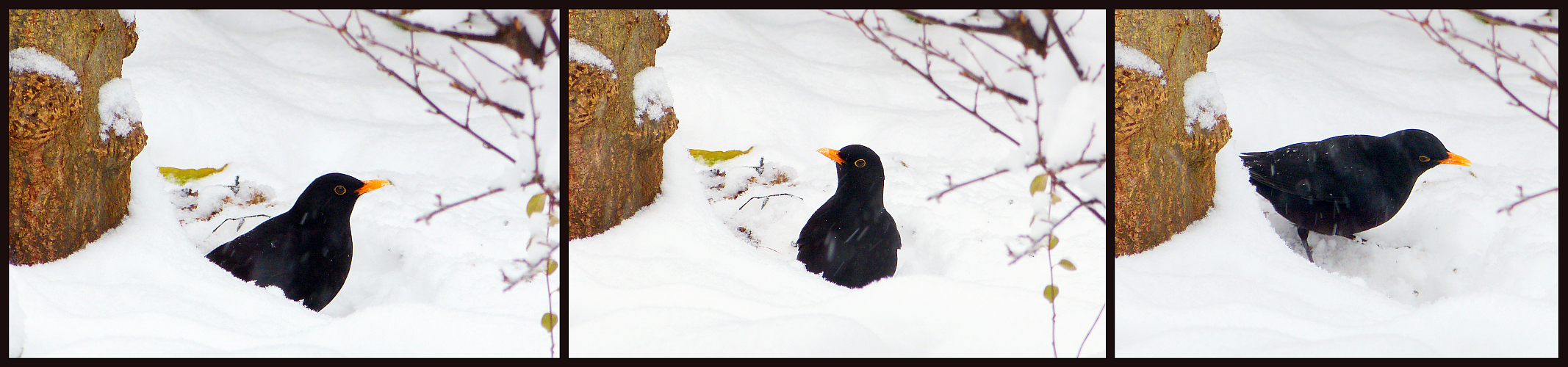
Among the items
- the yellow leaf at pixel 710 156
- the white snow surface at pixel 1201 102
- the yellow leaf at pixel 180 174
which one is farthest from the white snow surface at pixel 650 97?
the yellow leaf at pixel 180 174

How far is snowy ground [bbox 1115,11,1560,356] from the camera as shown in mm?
1659

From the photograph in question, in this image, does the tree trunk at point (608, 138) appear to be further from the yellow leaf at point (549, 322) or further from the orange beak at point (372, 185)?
the orange beak at point (372, 185)

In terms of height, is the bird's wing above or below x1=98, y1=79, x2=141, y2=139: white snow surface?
below

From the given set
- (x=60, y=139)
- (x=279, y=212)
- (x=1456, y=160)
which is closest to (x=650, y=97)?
(x=279, y=212)

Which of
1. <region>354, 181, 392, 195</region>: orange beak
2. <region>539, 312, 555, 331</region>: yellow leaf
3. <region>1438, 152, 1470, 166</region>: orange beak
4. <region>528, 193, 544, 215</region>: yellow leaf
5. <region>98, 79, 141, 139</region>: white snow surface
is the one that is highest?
<region>98, 79, 141, 139</region>: white snow surface

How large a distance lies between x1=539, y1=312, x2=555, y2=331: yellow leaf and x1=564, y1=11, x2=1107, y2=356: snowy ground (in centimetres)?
8

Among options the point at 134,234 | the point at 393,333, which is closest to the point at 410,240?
the point at 393,333

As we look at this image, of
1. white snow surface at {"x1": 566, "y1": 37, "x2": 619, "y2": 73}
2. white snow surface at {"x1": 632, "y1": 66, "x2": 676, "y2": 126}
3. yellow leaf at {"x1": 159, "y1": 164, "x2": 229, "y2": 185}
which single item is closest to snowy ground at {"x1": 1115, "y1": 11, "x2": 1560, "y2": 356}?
white snow surface at {"x1": 632, "y1": 66, "x2": 676, "y2": 126}

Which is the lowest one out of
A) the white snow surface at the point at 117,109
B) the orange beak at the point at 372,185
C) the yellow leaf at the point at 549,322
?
the yellow leaf at the point at 549,322

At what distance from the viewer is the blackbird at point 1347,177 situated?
194cm

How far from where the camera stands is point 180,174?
1.98m

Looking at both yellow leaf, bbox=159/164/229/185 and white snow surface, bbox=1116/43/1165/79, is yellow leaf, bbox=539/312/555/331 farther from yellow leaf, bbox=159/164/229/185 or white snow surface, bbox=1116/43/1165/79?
white snow surface, bbox=1116/43/1165/79

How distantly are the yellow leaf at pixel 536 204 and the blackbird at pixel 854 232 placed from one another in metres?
0.65

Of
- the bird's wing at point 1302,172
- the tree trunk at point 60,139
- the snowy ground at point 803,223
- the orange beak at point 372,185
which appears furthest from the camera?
the orange beak at point 372,185
